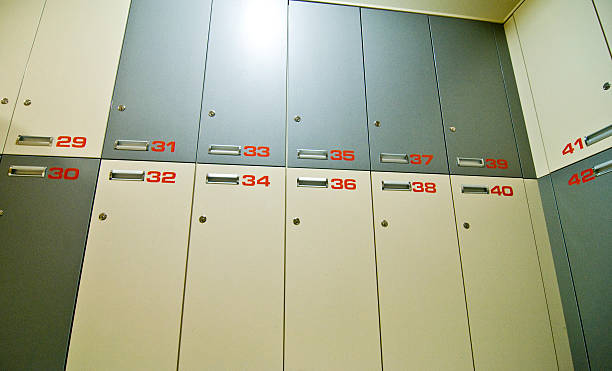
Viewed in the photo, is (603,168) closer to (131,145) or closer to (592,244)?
(592,244)

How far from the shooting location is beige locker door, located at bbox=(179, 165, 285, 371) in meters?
2.28

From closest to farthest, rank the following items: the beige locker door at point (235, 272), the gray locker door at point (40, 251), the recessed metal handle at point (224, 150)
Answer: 1. the gray locker door at point (40, 251)
2. the beige locker door at point (235, 272)
3. the recessed metal handle at point (224, 150)

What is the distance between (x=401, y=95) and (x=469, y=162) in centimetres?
79

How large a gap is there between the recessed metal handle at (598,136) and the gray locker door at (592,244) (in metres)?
0.10

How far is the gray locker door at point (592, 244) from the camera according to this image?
2.36 m

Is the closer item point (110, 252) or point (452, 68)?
point (110, 252)

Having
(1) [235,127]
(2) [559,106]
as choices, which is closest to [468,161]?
(2) [559,106]

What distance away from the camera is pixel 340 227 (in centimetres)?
262

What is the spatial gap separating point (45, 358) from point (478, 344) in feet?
9.10

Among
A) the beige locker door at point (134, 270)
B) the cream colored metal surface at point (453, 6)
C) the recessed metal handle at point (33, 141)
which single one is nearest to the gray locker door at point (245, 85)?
the beige locker door at point (134, 270)

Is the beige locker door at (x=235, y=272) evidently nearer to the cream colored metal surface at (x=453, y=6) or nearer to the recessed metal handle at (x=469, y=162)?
the recessed metal handle at (x=469, y=162)

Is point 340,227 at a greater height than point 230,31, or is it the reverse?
point 230,31

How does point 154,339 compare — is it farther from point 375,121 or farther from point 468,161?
point 468,161

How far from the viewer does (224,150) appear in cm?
266
